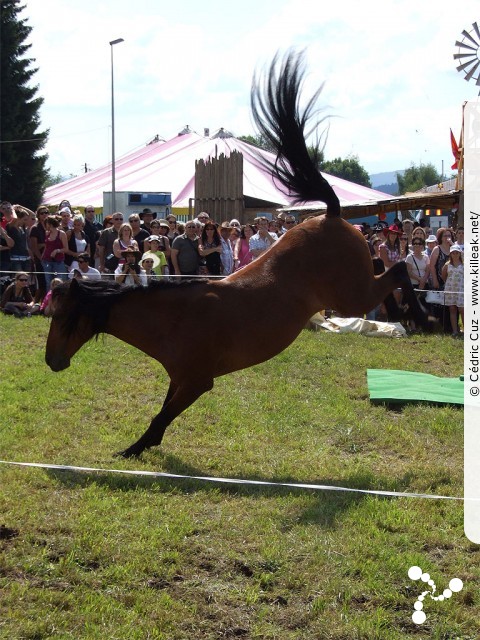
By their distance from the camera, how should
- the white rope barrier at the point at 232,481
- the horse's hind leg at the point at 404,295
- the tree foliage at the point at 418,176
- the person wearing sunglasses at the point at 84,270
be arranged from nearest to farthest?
the white rope barrier at the point at 232,481 → the horse's hind leg at the point at 404,295 → the person wearing sunglasses at the point at 84,270 → the tree foliage at the point at 418,176

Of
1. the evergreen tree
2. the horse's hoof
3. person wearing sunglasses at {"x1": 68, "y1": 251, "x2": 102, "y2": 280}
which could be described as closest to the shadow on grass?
the horse's hoof

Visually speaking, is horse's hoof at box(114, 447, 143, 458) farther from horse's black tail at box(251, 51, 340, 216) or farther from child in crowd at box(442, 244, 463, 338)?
child in crowd at box(442, 244, 463, 338)

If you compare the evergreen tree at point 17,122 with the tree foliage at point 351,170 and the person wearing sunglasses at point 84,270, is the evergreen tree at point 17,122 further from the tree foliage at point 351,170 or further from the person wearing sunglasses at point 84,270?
the tree foliage at point 351,170

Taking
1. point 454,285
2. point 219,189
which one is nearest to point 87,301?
point 454,285

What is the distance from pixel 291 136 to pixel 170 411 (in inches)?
101

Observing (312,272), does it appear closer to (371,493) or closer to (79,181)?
(371,493)

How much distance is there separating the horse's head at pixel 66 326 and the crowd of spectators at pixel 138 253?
5.73 m

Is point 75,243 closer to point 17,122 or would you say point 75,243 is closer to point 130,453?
point 130,453

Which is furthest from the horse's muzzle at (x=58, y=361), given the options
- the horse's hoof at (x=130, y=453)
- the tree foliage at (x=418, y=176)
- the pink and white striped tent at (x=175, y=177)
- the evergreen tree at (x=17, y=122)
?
the tree foliage at (x=418, y=176)

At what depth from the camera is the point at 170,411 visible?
6.72m

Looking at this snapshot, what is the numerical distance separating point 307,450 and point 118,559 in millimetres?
2765

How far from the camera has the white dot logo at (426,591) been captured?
402cm

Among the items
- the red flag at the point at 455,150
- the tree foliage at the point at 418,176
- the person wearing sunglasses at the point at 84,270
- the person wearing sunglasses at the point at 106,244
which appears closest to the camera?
the person wearing sunglasses at the point at 84,270

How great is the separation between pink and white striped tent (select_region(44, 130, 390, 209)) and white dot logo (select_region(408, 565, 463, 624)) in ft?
71.3
